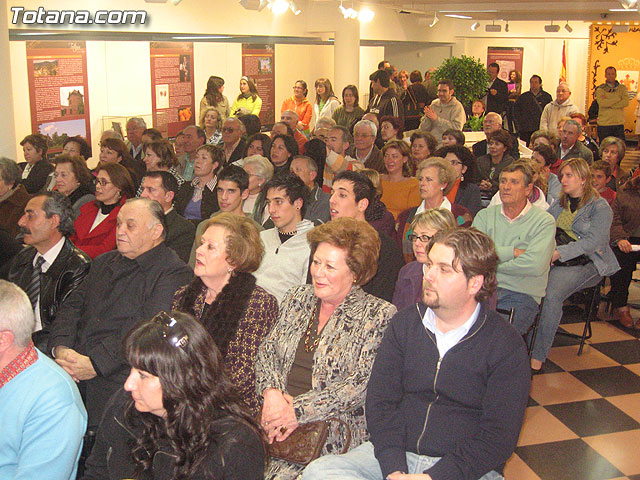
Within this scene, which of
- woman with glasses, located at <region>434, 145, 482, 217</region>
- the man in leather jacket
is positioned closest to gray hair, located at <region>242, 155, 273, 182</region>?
woman with glasses, located at <region>434, 145, 482, 217</region>

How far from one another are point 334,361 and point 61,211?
209 cm

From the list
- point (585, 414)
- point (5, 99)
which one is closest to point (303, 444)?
point (585, 414)

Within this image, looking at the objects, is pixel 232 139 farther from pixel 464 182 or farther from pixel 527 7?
pixel 527 7

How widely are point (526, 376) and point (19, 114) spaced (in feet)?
23.0

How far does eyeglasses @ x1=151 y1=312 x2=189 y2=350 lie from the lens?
214 cm

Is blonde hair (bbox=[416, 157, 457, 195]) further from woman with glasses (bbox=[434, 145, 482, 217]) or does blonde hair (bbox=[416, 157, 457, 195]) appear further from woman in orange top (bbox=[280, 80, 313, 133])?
woman in orange top (bbox=[280, 80, 313, 133])

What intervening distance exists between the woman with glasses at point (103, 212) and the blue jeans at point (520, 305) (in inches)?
106

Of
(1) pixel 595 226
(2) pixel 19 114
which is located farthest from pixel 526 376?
(2) pixel 19 114

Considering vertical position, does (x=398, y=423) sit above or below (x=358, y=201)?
below

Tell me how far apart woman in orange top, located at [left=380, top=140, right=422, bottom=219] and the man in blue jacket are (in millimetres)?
3356

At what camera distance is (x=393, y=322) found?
9.34ft

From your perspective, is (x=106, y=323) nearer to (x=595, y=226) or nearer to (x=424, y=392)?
(x=424, y=392)

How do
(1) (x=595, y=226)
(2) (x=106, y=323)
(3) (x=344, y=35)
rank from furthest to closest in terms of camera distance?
(3) (x=344, y=35) → (1) (x=595, y=226) → (2) (x=106, y=323)

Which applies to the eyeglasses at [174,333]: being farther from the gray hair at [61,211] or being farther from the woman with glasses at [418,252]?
the gray hair at [61,211]
